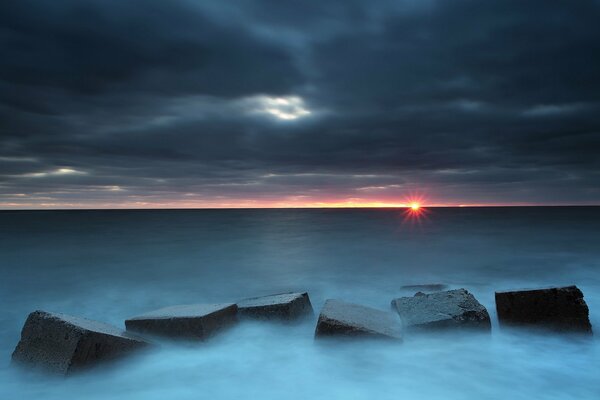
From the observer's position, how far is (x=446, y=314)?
4715 mm

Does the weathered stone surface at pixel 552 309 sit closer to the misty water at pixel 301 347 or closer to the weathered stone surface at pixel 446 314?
Answer: the misty water at pixel 301 347

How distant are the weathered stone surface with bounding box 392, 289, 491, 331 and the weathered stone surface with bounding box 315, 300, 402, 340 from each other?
211 mm

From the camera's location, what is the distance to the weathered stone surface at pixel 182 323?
443 centimetres

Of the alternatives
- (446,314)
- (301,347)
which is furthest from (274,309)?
(446,314)

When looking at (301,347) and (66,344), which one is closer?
(66,344)

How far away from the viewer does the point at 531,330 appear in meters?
4.76

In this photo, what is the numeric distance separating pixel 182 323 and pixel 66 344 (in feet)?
3.69

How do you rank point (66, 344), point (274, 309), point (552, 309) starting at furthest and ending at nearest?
point (274, 309)
point (552, 309)
point (66, 344)

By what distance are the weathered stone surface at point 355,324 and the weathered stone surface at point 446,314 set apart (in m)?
0.21

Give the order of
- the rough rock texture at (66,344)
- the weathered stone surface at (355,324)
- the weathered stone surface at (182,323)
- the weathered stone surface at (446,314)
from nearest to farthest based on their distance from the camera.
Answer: the rough rock texture at (66,344), the weathered stone surface at (355,324), the weathered stone surface at (182,323), the weathered stone surface at (446,314)

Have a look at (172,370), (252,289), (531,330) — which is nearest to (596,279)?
(531,330)

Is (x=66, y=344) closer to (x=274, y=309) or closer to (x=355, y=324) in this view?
(x=274, y=309)

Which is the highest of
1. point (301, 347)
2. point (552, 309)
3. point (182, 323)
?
point (552, 309)

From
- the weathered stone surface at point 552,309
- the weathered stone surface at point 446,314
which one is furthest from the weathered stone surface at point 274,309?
the weathered stone surface at point 552,309
